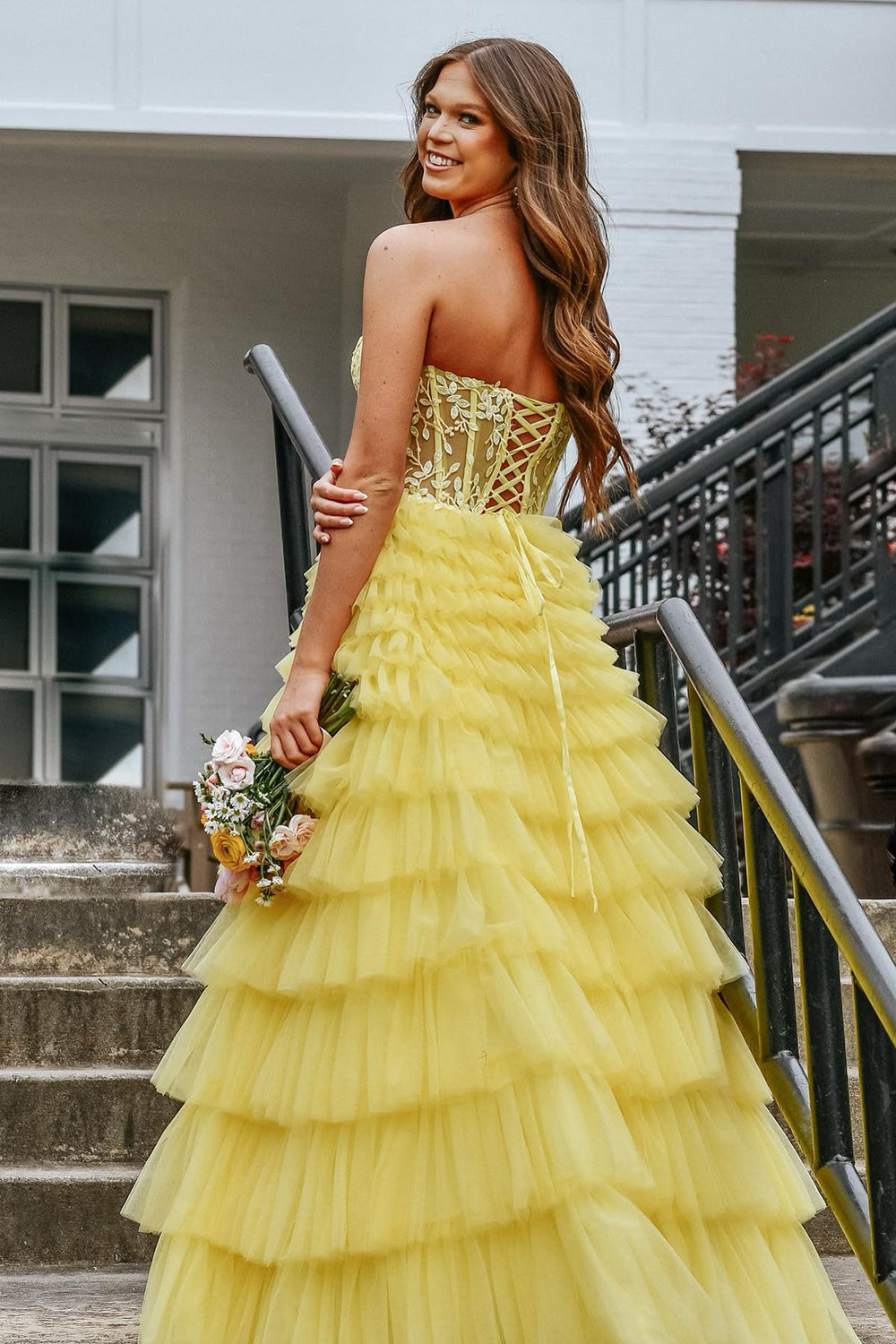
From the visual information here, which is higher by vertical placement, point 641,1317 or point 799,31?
point 799,31

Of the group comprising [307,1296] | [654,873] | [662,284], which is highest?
[662,284]

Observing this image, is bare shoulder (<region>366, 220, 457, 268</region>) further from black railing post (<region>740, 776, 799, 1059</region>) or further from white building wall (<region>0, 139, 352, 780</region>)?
white building wall (<region>0, 139, 352, 780</region>)

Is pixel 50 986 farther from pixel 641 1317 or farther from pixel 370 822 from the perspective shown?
pixel 641 1317

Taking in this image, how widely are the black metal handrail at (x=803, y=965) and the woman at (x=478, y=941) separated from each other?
8cm

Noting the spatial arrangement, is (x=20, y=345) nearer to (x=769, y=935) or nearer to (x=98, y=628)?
(x=98, y=628)

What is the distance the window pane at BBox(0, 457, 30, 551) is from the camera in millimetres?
9617

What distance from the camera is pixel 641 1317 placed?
6.15ft

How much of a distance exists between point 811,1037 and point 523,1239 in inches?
20.6

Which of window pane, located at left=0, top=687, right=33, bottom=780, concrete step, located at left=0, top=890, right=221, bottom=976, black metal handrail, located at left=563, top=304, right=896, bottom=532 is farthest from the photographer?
window pane, located at left=0, top=687, right=33, bottom=780

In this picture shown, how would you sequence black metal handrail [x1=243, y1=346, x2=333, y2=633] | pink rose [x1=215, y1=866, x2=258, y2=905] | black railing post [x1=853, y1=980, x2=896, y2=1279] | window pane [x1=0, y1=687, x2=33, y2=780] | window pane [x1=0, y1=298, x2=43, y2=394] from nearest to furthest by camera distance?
black railing post [x1=853, y1=980, x2=896, y2=1279] < pink rose [x1=215, y1=866, x2=258, y2=905] < black metal handrail [x1=243, y1=346, x2=333, y2=633] < window pane [x1=0, y1=687, x2=33, y2=780] < window pane [x1=0, y1=298, x2=43, y2=394]

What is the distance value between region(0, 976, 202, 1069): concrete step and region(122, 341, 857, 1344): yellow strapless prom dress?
3.74ft

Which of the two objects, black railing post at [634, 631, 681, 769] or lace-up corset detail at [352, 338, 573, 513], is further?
black railing post at [634, 631, 681, 769]

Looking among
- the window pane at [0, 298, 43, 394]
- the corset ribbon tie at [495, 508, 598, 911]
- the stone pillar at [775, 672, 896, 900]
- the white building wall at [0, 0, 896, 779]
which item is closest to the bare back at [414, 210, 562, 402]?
the corset ribbon tie at [495, 508, 598, 911]

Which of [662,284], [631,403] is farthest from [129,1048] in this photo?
[662,284]
